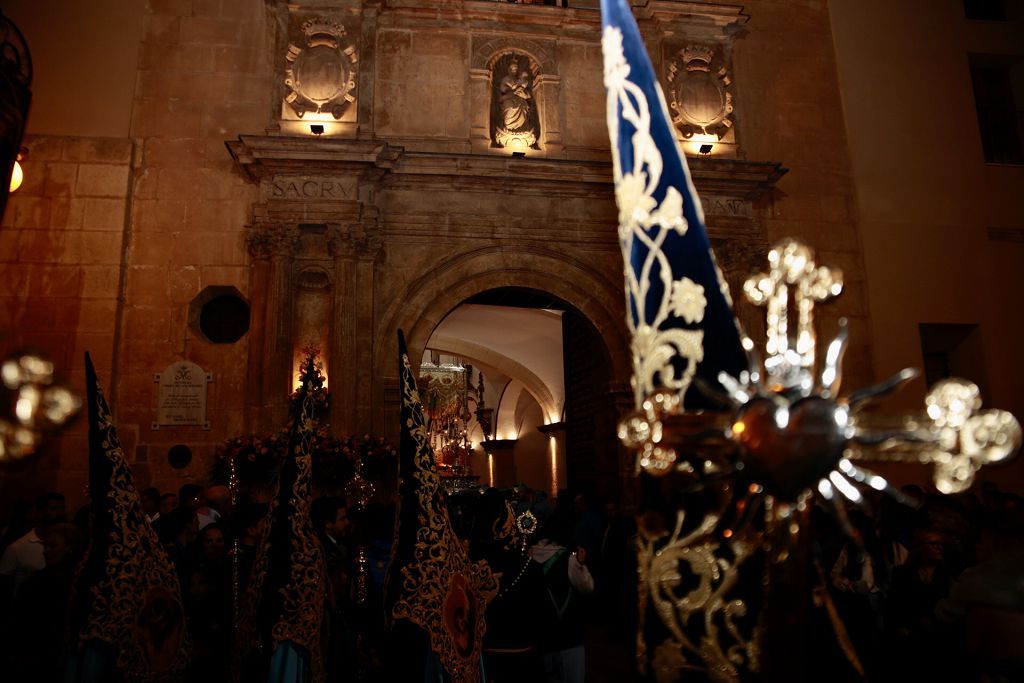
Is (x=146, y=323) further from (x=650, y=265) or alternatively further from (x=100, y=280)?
(x=650, y=265)

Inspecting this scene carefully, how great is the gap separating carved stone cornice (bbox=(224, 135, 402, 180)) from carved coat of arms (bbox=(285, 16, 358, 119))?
0.68 meters

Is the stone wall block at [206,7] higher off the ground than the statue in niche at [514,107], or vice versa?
the stone wall block at [206,7]

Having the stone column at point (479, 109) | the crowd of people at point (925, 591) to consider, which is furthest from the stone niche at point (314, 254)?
the crowd of people at point (925, 591)

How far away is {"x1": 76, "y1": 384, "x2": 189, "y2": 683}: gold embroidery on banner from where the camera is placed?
11.8 ft

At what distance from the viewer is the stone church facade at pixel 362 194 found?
8516 mm

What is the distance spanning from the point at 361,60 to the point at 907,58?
757cm

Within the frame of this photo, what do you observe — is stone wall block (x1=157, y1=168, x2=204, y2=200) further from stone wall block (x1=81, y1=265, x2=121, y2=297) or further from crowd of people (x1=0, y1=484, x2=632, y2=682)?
crowd of people (x1=0, y1=484, x2=632, y2=682)

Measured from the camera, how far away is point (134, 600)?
3.65 m

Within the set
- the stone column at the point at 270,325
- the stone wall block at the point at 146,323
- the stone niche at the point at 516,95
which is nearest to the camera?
the stone column at the point at 270,325

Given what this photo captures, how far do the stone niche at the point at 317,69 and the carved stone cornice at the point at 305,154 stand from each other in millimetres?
428

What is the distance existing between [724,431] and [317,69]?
894 centimetres

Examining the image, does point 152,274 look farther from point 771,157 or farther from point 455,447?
point 455,447

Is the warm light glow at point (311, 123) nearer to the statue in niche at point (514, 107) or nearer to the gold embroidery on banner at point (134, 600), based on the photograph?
the statue in niche at point (514, 107)

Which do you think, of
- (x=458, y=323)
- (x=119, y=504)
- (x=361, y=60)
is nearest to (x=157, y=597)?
(x=119, y=504)
